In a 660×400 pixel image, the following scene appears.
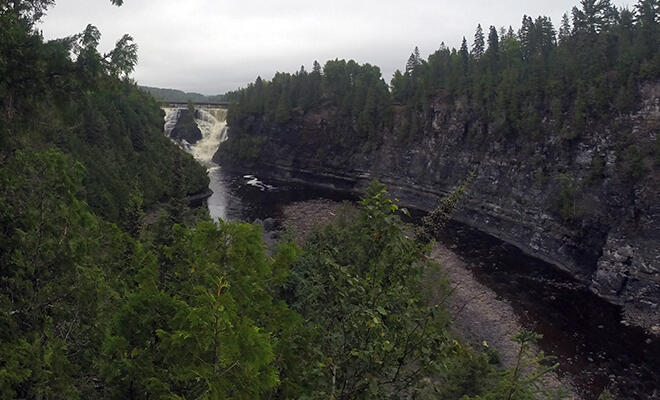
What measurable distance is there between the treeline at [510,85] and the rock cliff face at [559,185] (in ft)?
6.69

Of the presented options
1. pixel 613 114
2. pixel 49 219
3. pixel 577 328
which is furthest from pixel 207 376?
pixel 613 114

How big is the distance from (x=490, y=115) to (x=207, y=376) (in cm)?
7893

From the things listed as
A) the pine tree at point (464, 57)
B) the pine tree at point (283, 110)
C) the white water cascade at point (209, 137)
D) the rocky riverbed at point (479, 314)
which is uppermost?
the pine tree at point (464, 57)

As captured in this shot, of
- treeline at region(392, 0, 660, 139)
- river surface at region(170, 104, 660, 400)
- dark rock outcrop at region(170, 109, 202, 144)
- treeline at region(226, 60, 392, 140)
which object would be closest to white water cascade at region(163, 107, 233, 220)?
dark rock outcrop at region(170, 109, 202, 144)

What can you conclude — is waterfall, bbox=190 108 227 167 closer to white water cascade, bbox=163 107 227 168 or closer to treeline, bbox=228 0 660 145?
white water cascade, bbox=163 107 227 168

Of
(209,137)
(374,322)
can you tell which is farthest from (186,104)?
(374,322)

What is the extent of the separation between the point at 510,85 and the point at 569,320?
45969 mm

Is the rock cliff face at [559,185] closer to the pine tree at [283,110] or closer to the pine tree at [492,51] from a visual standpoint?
the pine tree at [492,51]

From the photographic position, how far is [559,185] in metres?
61.1

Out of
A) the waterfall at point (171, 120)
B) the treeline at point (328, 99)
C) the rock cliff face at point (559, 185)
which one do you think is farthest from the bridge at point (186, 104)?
the rock cliff face at point (559, 185)

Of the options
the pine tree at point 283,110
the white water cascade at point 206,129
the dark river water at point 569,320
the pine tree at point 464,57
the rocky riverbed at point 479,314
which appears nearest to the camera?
the dark river water at point 569,320

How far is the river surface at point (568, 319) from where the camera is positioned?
3222 cm

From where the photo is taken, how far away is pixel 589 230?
53.2 metres

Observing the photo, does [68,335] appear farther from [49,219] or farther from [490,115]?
[490,115]
